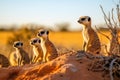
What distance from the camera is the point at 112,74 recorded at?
24.1 feet

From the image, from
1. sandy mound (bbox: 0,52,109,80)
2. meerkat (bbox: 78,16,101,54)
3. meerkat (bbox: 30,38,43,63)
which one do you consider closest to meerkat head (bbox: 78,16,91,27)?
meerkat (bbox: 78,16,101,54)

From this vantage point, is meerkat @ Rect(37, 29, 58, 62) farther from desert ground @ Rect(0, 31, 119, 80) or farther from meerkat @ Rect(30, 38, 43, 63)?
desert ground @ Rect(0, 31, 119, 80)

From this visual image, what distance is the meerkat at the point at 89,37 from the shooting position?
11.8 m

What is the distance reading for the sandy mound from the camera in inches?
284

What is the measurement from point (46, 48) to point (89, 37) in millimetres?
1247

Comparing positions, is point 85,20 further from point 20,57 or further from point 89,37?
Answer: point 20,57

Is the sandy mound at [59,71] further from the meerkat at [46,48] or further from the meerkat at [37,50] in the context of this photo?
the meerkat at [37,50]

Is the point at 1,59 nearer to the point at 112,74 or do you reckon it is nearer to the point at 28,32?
the point at 112,74

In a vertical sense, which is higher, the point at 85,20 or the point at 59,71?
the point at 85,20

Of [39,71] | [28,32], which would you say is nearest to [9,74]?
[39,71]

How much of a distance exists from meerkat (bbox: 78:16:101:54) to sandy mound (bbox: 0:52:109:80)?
3.56 metres

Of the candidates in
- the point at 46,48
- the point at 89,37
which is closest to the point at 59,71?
the point at 89,37

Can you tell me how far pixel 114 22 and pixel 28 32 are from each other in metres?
Answer: 14.7

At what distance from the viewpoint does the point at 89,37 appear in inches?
485
